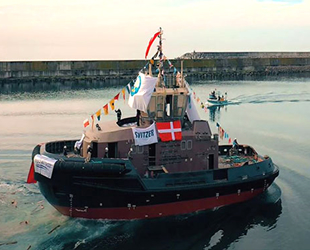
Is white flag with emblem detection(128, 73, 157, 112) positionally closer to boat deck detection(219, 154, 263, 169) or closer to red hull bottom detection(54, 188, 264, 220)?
red hull bottom detection(54, 188, 264, 220)

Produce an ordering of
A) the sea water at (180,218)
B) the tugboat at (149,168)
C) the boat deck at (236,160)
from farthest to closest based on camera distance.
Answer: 1. the boat deck at (236,160)
2. the tugboat at (149,168)
3. the sea water at (180,218)

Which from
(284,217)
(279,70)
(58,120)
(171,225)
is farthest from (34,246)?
(279,70)

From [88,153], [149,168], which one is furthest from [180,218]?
[88,153]

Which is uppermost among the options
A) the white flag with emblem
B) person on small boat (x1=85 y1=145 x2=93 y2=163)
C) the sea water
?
the white flag with emblem

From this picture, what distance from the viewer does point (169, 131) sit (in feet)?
64.6

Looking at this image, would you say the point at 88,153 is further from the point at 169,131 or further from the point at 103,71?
the point at 103,71

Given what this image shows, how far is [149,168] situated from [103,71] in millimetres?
70540

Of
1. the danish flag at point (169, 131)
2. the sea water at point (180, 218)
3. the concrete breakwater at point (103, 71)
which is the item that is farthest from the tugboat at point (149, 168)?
the concrete breakwater at point (103, 71)

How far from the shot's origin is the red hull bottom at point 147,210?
18906 mm

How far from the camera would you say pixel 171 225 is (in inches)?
750

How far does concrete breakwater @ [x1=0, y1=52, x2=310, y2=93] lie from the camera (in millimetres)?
79062

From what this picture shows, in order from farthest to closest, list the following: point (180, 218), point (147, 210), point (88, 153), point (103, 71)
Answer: point (103, 71), point (180, 218), point (147, 210), point (88, 153)

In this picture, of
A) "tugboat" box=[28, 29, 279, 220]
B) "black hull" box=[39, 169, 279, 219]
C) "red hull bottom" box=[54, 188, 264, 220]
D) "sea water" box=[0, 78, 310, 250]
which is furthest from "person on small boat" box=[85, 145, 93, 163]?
"sea water" box=[0, 78, 310, 250]

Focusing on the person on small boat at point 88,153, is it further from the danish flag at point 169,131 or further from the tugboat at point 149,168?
the danish flag at point 169,131
